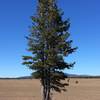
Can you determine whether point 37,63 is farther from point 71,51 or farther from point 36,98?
point 36,98

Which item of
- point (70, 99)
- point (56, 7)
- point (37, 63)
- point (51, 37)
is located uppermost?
point (56, 7)

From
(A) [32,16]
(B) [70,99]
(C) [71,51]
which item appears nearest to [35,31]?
(A) [32,16]

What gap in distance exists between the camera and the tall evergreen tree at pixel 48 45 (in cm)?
4396

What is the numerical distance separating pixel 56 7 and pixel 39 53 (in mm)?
5249

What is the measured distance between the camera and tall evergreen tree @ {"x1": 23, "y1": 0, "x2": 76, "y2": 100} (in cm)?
4396

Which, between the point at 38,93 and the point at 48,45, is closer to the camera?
the point at 48,45

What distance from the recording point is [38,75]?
44438 mm

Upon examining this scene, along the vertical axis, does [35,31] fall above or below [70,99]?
above

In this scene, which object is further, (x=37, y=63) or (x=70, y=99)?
(x=70, y=99)

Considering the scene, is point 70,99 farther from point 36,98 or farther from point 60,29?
point 60,29

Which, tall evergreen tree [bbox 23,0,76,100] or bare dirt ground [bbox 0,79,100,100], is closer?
tall evergreen tree [bbox 23,0,76,100]

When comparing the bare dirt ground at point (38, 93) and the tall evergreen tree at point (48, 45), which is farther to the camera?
the bare dirt ground at point (38, 93)

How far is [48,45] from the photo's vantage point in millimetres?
44594

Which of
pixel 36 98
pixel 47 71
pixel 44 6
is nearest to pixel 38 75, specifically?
pixel 47 71
